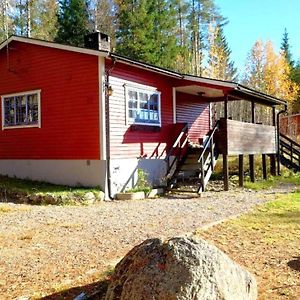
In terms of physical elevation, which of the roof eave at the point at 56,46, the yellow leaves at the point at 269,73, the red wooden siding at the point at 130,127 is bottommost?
the red wooden siding at the point at 130,127

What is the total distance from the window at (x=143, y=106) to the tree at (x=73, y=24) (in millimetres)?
17954

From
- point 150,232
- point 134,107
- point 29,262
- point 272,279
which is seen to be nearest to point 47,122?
point 134,107

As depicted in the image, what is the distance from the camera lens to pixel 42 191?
11.4 meters

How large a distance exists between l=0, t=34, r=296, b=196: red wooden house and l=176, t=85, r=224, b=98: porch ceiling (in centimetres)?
21

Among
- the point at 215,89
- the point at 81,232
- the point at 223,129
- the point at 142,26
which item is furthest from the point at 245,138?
the point at 142,26

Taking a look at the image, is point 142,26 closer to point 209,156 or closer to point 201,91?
point 201,91

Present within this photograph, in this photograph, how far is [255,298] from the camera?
12.8 ft

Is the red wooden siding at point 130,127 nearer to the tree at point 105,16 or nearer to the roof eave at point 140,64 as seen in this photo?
the roof eave at point 140,64

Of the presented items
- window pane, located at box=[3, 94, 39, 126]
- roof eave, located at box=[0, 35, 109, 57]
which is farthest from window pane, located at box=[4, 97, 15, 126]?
roof eave, located at box=[0, 35, 109, 57]

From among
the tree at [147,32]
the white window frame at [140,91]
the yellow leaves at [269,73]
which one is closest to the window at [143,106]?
the white window frame at [140,91]

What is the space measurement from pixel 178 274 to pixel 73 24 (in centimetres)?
2971

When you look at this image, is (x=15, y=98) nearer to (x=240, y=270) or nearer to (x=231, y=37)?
(x=240, y=270)

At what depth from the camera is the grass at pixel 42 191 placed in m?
10.9

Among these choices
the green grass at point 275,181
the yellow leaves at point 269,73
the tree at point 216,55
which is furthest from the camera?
the yellow leaves at point 269,73
